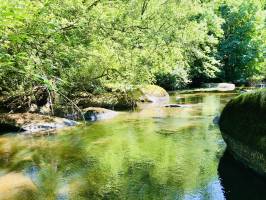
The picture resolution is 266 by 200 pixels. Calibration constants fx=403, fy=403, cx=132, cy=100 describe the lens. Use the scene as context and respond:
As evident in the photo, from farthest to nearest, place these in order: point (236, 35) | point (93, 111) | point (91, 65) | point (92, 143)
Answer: point (236, 35) < point (93, 111) < point (91, 65) < point (92, 143)

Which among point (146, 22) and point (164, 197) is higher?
point (146, 22)

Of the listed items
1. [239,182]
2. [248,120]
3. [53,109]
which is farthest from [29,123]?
[239,182]

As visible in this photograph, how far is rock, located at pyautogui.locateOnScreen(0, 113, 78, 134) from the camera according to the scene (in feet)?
59.8

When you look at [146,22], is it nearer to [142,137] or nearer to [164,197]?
[142,137]

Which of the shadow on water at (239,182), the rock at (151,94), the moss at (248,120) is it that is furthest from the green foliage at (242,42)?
the shadow on water at (239,182)

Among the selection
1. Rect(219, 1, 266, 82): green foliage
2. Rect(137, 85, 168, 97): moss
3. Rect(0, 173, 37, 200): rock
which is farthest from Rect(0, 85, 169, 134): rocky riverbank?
Rect(219, 1, 266, 82): green foliage

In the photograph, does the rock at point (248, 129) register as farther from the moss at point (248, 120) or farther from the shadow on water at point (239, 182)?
the shadow on water at point (239, 182)

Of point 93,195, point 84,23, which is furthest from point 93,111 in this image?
point 93,195

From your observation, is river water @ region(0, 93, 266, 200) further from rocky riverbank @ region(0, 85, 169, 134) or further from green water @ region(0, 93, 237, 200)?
rocky riverbank @ region(0, 85, 169, 134)

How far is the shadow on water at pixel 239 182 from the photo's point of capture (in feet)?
29.5

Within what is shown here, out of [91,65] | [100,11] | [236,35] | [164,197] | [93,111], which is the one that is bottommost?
[164,197]

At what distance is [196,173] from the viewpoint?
10570mm

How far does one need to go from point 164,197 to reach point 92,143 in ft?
20.9

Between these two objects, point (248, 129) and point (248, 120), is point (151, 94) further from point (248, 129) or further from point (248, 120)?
point (248, 129)
